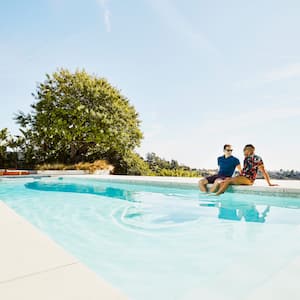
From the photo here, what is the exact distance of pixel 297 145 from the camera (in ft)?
34.3

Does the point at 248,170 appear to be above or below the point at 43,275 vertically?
above

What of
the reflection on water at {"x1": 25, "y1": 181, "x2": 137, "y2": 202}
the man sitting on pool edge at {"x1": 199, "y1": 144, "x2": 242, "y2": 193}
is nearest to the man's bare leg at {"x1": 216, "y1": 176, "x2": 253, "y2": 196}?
the man sitting on pool edge at {"x1": 199, "y1": 144, "x2": 242, "y2": 193}

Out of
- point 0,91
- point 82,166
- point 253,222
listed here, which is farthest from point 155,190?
point 0,91

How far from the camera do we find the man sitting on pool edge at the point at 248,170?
6004mm

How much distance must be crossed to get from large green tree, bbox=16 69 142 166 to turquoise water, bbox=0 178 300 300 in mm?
10227

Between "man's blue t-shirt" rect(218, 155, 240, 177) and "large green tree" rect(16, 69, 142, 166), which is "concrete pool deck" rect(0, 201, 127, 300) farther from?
"large green tree" rect(16, 69, 142, 166)

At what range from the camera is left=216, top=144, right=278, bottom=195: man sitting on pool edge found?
19.7ft

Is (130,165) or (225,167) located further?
(130,165)

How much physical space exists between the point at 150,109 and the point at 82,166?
231 inches

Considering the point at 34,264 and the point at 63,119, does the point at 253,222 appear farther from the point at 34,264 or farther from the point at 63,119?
the point at 63,119

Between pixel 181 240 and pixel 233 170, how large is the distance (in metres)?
3.74

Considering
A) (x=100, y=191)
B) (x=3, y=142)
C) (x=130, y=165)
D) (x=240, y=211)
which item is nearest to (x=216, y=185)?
(x=240, y=211)

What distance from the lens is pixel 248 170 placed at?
6.24 metres

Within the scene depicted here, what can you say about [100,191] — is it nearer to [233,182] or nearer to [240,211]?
[233,182]
